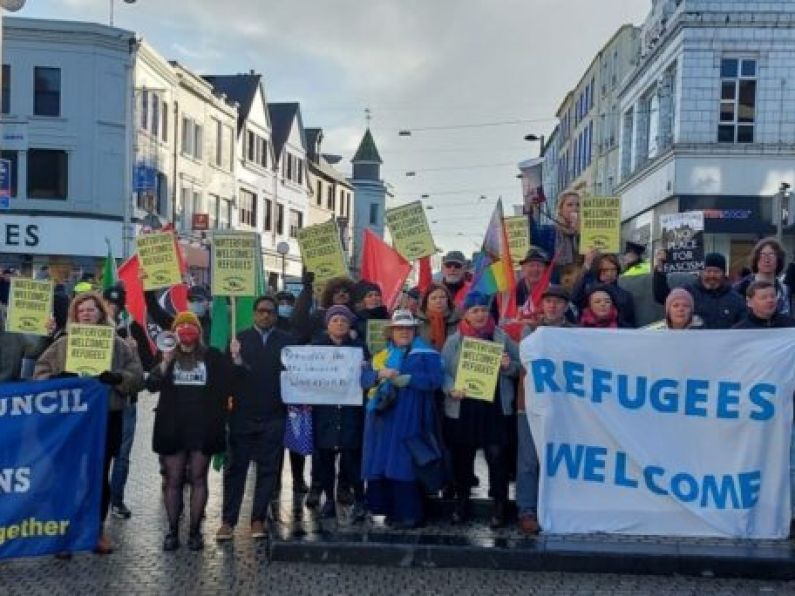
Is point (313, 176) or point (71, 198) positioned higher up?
point (313, 176)

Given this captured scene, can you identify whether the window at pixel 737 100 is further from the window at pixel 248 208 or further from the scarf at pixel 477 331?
the window at pixel 248 208

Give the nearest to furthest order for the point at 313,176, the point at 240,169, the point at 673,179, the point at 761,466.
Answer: the point at 761,466
the point at 673,179
the point at 240,169
the point at 313,176

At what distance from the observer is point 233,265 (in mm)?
7621

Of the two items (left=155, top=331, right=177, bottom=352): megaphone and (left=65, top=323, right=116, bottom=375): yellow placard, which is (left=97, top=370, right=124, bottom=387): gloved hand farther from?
(left=155, top=331, right=177, bottom=352): megaphone

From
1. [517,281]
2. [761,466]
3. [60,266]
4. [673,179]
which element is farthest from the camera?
[60,266]

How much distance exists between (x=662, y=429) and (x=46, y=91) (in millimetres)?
31700

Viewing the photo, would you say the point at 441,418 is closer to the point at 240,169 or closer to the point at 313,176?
the point at 240,169

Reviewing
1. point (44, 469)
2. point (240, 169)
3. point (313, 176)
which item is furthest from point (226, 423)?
point (313, 176)

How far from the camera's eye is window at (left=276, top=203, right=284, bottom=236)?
170ft

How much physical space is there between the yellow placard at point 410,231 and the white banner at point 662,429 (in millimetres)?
2711

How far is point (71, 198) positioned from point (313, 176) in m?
26.9

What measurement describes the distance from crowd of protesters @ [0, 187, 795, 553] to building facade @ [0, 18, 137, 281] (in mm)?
27189

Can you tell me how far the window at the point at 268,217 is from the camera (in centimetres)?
5044

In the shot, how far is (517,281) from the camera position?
8641 millimetres
